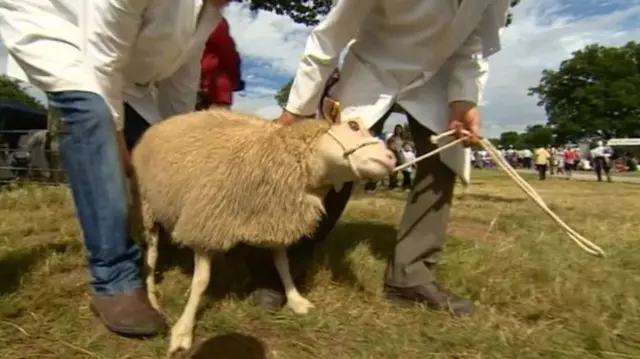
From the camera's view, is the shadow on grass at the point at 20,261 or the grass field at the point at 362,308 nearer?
the grass field at the point at 362,308

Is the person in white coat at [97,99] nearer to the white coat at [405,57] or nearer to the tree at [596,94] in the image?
the white coat at [405,57]

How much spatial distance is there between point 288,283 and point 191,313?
549 millimetres

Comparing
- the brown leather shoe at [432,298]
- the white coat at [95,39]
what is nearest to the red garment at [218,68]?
the white coat at [95,39]

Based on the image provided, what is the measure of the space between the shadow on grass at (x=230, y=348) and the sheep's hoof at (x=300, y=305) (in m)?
0.37

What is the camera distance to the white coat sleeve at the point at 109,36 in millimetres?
2430

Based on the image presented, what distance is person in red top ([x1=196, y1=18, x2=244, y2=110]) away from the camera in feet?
13.3

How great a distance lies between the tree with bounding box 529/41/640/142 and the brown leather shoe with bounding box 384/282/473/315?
60.2 meters

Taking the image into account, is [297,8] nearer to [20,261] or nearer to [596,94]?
[20,261]

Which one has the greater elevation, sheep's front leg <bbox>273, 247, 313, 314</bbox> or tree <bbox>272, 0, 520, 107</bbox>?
tree <bbox>272, 0, 520, 107</bbox>

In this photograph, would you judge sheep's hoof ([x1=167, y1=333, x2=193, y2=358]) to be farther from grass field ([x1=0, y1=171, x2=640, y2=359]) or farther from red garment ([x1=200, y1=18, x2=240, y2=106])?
red garment ([x1=200, y1=18, x2=240, y2=106])

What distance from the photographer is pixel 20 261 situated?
3.28 meters

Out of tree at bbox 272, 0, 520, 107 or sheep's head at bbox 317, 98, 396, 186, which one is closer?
sheep's head at bbox 317, 98, 396, 186

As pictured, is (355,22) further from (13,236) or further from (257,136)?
(13,236)

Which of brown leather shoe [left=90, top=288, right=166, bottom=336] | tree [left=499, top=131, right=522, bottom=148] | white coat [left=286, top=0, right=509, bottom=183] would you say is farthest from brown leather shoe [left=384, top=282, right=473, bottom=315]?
tree [left=499, top=131, right=522, bottom=148]
